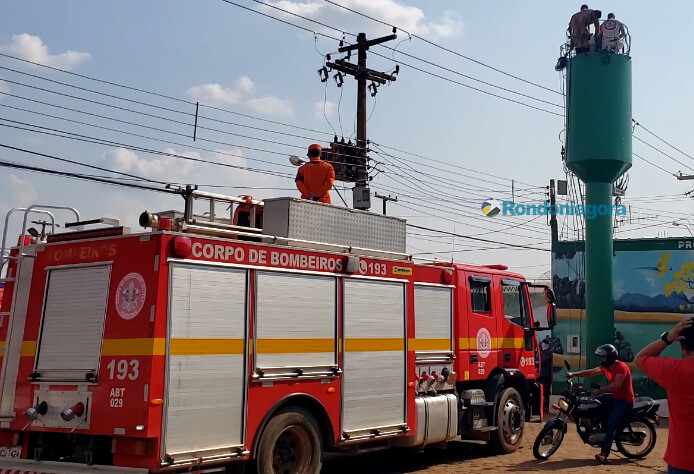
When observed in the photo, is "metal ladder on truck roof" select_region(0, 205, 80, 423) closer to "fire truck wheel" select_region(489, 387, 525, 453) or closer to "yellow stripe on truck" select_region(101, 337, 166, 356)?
"yellow stripe on truck" select_region(101, 337, 166, 356)

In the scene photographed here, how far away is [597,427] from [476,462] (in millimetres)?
2075

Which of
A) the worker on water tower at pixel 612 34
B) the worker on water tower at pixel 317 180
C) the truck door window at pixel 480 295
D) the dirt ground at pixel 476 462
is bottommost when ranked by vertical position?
the dirt ground at pixel 476 462

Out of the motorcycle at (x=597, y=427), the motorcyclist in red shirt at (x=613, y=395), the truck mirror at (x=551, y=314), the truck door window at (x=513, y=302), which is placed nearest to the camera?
the motorcyclist in red shirt at (x=613, y=395)

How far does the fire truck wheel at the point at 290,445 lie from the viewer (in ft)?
27.9

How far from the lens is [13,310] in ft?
28.7

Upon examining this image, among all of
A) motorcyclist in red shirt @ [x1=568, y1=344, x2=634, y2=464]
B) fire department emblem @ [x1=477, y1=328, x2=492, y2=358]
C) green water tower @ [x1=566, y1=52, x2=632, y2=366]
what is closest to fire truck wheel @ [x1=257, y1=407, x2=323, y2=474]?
fire department emblem @ [x1=477, y1=328, x2=492, y2=358]

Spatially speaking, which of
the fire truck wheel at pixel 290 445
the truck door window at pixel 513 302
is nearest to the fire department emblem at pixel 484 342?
the truck door window at pixel 513 302

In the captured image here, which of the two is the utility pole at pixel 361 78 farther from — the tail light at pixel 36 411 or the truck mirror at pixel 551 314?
the tail light at pixel 36 411

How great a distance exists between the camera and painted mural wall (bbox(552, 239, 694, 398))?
22594 millimetres

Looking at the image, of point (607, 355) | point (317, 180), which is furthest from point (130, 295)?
point (607, 355)

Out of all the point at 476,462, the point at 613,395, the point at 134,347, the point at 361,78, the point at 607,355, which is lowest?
the point at 476,462

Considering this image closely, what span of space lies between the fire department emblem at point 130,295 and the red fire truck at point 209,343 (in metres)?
0.01

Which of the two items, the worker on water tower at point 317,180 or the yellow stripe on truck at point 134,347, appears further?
the worker on water tower at point 317,180

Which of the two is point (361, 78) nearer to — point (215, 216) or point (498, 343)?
point (498, 343)
